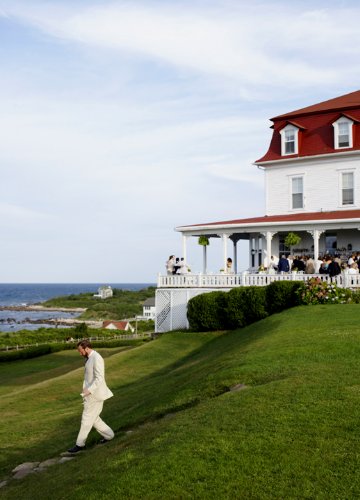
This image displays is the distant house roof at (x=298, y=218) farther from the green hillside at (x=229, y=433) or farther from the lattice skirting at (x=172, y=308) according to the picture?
the green hillside at (x=229, y=433)

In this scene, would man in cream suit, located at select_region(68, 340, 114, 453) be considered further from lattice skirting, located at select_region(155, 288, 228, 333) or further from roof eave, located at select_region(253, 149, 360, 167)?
roof eave, located at select_region(253, 149, 360, 167)

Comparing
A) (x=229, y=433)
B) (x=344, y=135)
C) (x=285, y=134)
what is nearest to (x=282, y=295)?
(x=344, y=135)

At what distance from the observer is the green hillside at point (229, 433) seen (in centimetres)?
801

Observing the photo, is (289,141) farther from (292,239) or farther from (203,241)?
(203,241)

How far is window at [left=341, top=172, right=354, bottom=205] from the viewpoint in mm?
34812

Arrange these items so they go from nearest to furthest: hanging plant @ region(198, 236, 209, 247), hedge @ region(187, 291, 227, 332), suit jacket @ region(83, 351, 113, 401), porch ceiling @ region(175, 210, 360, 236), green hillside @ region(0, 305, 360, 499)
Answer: green hillside @ region(0, 305, 360, 499) → suit jacket @ region(83, 351, 113, 401) → hedge @ region(187, 291, 227, 332) → porch ceiling @ region(175, 210, 360, 236) → hanging plant @ region(198, 236, 209, 247)

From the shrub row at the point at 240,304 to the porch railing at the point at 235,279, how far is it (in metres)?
1.25

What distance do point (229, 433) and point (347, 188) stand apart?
89.6ft

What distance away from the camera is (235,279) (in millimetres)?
31734

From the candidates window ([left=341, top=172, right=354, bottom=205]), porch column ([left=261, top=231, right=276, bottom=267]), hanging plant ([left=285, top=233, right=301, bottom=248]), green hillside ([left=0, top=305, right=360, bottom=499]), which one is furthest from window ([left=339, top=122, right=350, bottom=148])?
green hillside ([left=0, top=305, right=360, bottom=499])

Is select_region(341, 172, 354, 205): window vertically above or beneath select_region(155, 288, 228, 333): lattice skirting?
above

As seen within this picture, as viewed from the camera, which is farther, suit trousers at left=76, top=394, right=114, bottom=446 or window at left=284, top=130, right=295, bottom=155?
window at left=284, top=130, right=295, bottom=155

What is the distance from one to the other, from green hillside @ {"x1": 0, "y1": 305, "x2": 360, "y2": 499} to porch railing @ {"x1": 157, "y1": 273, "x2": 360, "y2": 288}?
28.1 ft

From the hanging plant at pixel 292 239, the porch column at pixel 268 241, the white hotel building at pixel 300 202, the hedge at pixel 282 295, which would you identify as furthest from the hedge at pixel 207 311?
the hanging plant at pixel 292 239
